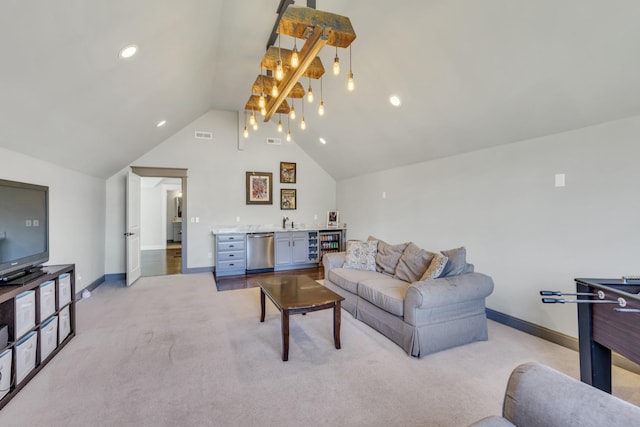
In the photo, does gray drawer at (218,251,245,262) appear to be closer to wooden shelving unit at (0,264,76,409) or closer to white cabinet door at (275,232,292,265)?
white cabinet door at (275,232,292,265)

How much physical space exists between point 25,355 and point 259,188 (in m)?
4.90

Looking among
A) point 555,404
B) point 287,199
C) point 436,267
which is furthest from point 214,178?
point 555,404

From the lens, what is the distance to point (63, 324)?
116 inches

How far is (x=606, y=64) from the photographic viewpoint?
2.21 meters

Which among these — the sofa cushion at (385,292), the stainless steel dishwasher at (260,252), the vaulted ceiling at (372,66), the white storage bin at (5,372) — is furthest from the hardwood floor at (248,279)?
the white storage bin at (5,372)

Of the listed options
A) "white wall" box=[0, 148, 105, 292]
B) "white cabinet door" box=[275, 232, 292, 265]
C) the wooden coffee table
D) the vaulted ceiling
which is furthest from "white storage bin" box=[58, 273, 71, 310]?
"white cabinet door" box=[275, 232, 292, 265]

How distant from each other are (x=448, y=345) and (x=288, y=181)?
511cm

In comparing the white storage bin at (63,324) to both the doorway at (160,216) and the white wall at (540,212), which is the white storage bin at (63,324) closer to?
the white wall at (540,212)

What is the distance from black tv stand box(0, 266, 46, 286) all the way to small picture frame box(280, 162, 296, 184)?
4786 millimetres

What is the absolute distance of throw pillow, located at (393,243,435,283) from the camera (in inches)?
135

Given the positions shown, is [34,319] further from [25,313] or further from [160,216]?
[160,216]

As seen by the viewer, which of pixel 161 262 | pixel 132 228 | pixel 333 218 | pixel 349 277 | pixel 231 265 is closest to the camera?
pixel 349 277

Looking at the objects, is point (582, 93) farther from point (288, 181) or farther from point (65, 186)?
point (65, 186)

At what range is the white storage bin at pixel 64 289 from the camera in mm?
2865
